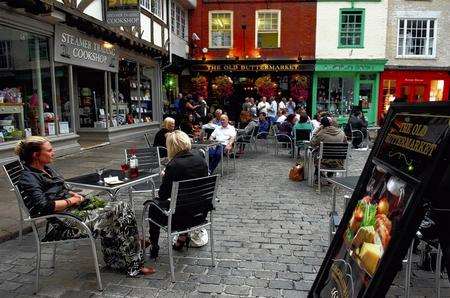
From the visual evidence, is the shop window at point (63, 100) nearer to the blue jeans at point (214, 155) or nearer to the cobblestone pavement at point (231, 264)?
the blue jeans at point (214, 155)

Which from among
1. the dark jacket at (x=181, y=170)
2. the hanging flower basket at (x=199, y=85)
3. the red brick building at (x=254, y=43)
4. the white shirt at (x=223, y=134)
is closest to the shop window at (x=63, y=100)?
→ the white shirt at (x=223, y=134)

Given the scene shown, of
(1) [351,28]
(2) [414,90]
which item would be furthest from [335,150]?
(2) [414,90]

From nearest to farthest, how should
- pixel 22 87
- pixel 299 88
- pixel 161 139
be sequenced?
pixel 161 139
pixel 22 87
pixel 299 88

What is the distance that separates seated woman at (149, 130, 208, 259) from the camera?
148 inches

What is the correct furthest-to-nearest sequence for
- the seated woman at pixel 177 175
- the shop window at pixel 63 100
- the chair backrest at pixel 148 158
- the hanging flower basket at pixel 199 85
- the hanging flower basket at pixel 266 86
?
the hanging flower basket at pixel 199 85
the hanging flower basket at pixel 266 86
the shop window at pixel 63 100
the chair backrest at pixel 148 158
the seated woman at pixel 177 175

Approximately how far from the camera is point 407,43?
20.2 metres

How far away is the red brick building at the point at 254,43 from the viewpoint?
794 inches

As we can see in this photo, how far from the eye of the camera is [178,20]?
62.7 ft

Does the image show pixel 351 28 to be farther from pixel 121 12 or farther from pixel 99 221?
pixel 99 221

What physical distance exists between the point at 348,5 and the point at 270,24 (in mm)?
4017

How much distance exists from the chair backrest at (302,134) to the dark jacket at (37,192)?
7.17m

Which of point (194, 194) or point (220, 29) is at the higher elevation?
point (220, 29)

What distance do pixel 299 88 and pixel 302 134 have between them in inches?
414

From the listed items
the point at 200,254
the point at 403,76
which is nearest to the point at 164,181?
the point at 200,254
